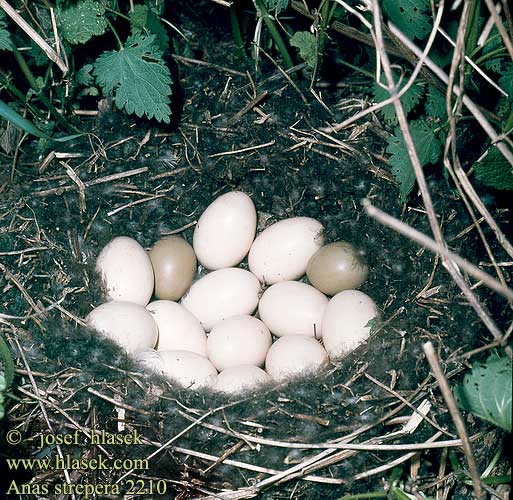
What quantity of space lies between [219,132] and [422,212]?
0.56 m

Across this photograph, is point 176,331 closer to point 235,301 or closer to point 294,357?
point 235,301

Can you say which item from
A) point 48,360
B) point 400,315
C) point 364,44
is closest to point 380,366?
point 400,315

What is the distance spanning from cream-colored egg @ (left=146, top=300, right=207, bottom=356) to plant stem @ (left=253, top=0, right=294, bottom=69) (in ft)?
2.29

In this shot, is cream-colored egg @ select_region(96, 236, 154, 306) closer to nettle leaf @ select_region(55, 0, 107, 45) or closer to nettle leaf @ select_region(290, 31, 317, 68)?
nettle leaf @ select_region(55, 0, 107, 45)

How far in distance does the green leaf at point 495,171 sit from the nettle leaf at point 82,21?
3.01 ft

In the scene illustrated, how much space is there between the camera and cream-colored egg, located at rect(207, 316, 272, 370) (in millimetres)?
1577

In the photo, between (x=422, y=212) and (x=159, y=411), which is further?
(x=422, y=212)

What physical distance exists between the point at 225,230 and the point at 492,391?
0.83 meters

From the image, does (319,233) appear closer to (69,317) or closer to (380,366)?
(380,366)

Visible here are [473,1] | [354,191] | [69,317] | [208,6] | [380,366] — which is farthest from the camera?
[208,6]

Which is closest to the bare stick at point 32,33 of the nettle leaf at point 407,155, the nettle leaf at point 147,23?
the nettle leaf at point 147,23

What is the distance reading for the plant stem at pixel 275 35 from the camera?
1.59 meters

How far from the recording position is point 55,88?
66.4 inches

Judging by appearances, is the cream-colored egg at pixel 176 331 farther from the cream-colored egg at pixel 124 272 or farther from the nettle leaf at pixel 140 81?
the nettle leaf at pixel 140 81
